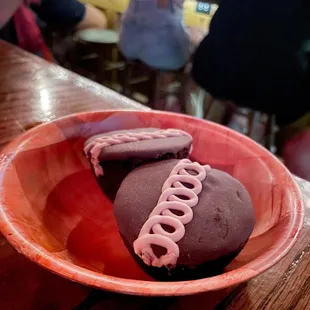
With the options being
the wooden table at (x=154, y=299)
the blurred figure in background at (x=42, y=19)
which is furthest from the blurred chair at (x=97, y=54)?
the wooden table at (x=154, y=299)

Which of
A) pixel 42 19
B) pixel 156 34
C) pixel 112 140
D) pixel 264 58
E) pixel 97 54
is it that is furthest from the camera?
pixel 97 54

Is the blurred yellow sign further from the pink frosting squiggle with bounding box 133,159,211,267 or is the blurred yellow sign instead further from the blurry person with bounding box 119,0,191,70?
the pink frosting squiggle with bounding box 133,159,211,267

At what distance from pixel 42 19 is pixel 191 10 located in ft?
2.12

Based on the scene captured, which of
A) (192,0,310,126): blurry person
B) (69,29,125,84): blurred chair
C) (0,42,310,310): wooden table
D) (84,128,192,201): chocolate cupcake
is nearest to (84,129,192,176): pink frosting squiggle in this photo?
(84,128,192,201): chocolate cupcake

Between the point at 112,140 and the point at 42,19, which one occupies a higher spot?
the point at 112,140

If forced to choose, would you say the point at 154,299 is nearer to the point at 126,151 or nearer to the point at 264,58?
the point at 126,151

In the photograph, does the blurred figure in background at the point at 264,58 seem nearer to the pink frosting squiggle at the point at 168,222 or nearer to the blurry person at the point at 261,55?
the blurry person at the point at 261,55

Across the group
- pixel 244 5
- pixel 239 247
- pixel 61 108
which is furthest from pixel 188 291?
pixel 244 5

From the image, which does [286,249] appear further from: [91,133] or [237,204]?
[91,133]

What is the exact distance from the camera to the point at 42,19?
1.84 m

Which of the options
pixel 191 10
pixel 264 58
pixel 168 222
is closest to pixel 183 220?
pixel 168 222

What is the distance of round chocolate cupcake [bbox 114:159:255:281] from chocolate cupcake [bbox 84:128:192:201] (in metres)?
0.03

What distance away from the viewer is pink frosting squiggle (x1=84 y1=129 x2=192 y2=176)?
0.48 m

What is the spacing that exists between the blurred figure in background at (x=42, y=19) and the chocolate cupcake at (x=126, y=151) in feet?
2.93
